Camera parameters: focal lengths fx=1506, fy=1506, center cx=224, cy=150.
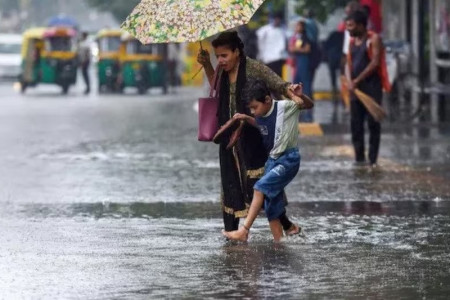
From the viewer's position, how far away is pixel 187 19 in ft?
32.3

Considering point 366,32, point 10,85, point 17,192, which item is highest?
point 366,32

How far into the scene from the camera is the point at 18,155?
741 inches

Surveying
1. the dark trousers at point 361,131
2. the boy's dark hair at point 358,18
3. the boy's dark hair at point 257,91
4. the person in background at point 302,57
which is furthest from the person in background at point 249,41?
the boy's dark hair at point 257,91

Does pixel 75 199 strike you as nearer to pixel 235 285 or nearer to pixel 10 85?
pixel 235 285

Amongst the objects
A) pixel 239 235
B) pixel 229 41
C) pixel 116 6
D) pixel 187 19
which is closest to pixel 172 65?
pixel 116 6

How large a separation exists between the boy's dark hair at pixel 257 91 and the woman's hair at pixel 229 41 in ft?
1.20

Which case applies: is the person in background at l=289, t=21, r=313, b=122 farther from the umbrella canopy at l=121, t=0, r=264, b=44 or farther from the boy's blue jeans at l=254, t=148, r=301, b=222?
the umbrella canopy at l=121, t=0, r=264, b=44

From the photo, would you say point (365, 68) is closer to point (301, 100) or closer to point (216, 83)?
point (216, 83)

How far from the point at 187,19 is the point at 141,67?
3530 cm

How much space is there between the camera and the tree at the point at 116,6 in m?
75.1

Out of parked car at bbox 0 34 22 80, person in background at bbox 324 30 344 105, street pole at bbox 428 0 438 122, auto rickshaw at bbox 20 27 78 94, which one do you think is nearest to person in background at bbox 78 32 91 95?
auto rickshaw at bbox 20 27 78 94

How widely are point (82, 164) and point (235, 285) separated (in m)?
8.97

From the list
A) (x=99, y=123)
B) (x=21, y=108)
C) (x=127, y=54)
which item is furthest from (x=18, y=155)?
(x=127, y=54)

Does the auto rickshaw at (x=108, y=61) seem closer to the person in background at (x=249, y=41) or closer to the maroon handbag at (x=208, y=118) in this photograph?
the person in background at (x=249, y=41)
